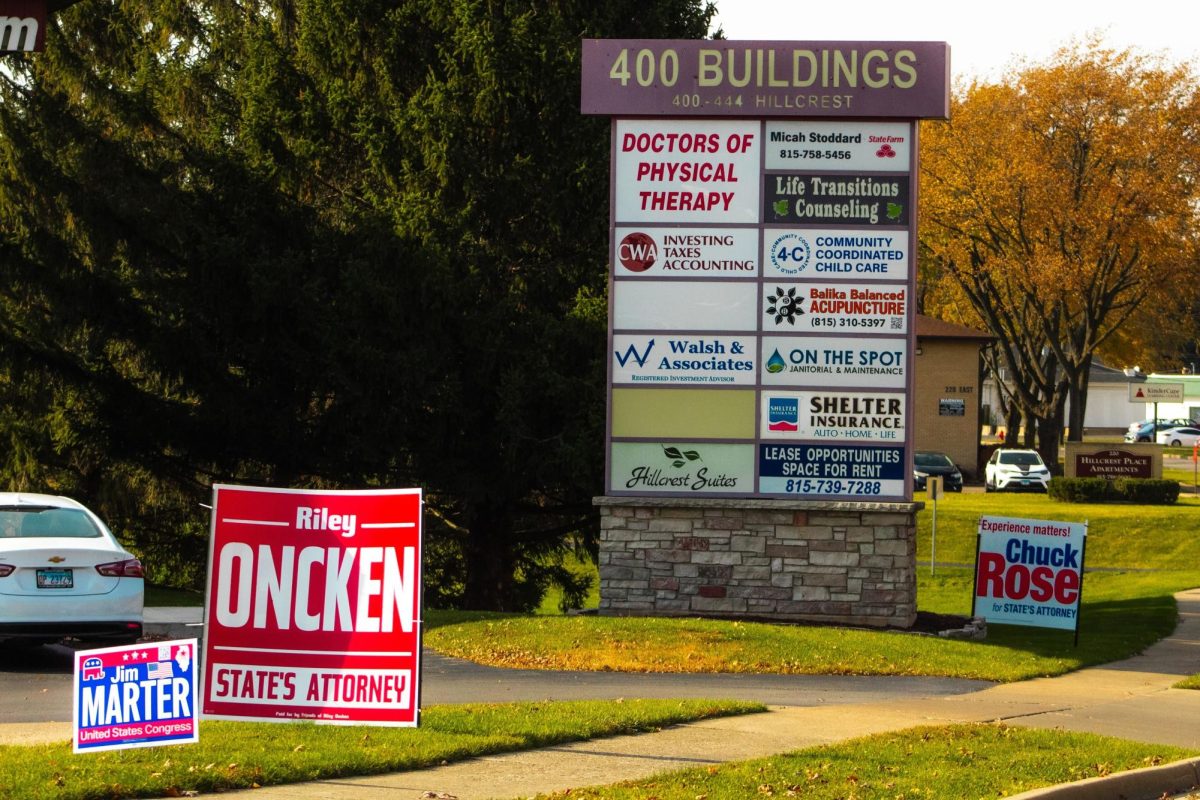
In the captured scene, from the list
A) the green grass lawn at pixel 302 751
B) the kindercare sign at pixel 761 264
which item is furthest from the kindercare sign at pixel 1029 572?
the green grass lawn at pixel 302 751

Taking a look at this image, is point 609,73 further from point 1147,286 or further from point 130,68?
point 1147,286

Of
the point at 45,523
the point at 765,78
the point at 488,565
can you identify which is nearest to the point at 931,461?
the point at 488,565

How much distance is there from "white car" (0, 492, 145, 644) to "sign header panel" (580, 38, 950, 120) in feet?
25.0

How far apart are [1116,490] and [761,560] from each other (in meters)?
27.6

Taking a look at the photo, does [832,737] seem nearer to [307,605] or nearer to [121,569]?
[307,605]

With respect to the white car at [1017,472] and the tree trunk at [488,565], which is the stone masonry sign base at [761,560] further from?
the white car at [1017,472]

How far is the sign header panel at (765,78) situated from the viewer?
59.8 feet

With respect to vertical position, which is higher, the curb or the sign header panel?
the sign header panel

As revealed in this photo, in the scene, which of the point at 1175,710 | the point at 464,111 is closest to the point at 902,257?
the point at 1175,710

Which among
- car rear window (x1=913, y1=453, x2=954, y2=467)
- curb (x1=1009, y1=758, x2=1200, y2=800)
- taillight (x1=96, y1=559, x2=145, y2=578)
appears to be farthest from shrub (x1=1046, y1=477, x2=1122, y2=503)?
curb (x1=1009, y1=758, x2=1200, y2=800)

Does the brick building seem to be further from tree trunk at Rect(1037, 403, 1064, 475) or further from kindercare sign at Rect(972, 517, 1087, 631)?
kindercare sign at Rect(972, 517, 1087, 631)

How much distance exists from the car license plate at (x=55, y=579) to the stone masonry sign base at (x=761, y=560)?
21.5ft

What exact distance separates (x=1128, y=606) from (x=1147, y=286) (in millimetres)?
Result: 29030

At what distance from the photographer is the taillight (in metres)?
13.9
